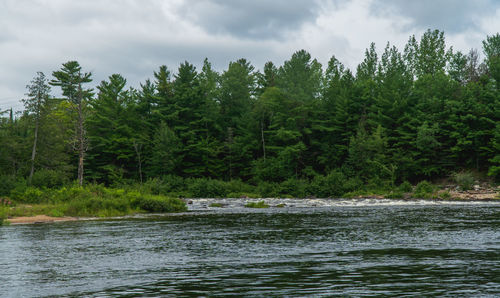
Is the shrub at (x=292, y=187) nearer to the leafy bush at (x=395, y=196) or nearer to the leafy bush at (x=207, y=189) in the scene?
the leafy bush at (x=207, y=189)

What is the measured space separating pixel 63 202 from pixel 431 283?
29072 mm

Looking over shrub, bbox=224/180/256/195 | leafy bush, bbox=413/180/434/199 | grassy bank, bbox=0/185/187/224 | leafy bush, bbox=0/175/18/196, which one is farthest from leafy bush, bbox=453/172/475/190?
leafy bush, bbox=0/175/18/196

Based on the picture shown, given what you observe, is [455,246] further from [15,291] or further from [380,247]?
[15,291]

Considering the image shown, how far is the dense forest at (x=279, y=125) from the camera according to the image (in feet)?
178

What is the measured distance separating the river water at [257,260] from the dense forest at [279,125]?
27.9m

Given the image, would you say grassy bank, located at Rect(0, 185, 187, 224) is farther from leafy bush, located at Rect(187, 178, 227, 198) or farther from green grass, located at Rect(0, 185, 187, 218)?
leafy bush, located at Rect(187, 178, 227, 198)

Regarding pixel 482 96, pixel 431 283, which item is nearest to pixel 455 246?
pixel 431 283

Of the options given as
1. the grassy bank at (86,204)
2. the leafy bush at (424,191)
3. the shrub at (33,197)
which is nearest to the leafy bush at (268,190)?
the leafy bush at (424,191)

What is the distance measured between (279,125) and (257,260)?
5095 centimetres

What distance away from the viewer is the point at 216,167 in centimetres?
6594

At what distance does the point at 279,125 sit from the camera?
210 feet

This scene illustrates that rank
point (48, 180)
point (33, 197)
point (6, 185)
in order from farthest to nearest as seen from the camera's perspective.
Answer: point (48, 180) < point (6, 185) < point (33, 197)

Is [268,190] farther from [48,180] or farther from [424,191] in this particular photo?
[48,180]

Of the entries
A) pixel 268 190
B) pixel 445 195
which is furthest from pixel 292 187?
pixel 445 195
